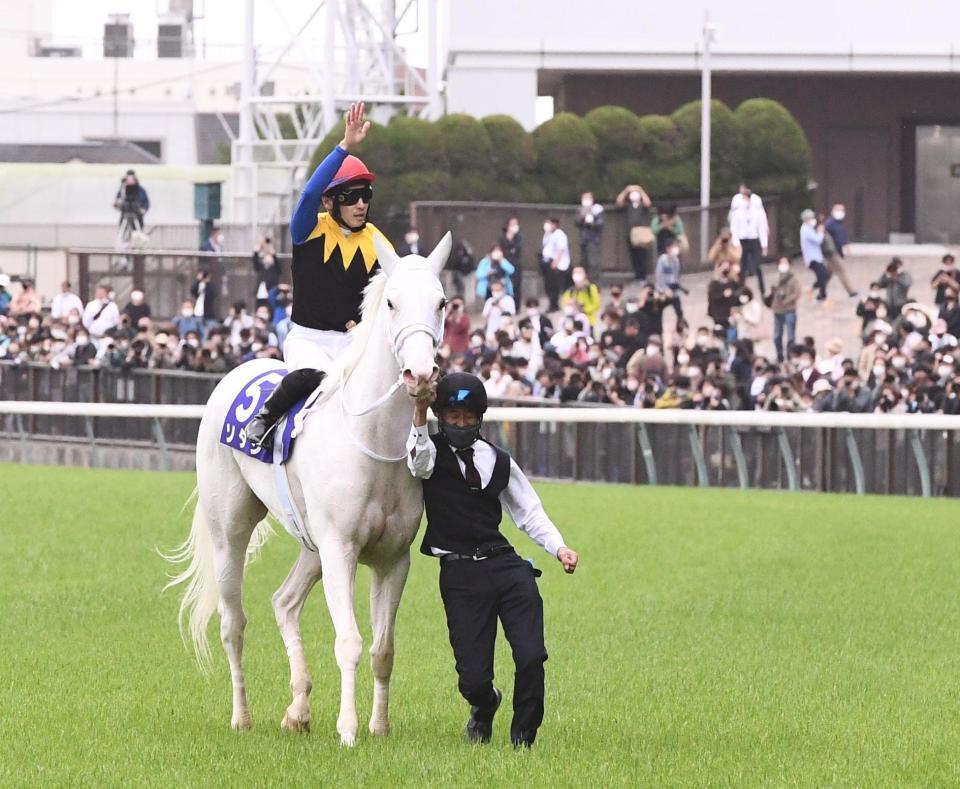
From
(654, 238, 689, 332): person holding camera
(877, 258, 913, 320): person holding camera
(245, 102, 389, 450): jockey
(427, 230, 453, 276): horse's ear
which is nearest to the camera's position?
(427, 230, 453, 276): horse's ear

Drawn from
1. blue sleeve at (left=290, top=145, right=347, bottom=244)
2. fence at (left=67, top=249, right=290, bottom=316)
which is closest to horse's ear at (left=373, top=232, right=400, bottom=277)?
blue sleeve at (left=290, top=145, right=347, bottom=244)

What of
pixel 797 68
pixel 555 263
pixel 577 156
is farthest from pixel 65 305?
pixel 797 68

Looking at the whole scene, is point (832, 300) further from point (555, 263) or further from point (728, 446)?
point (728, 446)

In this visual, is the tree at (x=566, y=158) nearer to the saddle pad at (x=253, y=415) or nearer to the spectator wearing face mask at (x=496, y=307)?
the spectator wearing face mask at (x=496, y=307)

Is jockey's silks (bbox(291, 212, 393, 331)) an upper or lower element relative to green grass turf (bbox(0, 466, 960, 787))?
upper

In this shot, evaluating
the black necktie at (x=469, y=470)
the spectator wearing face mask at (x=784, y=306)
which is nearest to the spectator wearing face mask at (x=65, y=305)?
the spectator wearing face mask at (x=784, y=306)

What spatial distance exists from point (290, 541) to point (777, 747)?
8.68m

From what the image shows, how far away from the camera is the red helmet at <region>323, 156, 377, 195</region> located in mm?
8477

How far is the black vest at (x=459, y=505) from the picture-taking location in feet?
25.3

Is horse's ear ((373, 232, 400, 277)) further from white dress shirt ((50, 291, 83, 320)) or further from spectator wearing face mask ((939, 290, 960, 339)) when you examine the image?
white dress shirt ((50, 291, 83, 320))

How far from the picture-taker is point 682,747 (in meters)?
7.79

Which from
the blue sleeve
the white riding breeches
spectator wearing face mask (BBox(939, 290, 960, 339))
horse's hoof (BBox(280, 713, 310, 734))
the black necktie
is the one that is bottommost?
horse's hoof (BBox(280, 713, 310, 734))

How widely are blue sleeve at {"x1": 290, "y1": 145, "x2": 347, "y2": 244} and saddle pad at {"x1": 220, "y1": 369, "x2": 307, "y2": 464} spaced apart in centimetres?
64

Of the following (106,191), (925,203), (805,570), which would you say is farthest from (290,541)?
(106,191)
